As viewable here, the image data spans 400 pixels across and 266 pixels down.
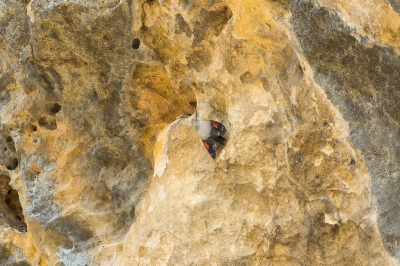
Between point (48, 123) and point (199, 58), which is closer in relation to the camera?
point (199, 58)

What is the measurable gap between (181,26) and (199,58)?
0.18m

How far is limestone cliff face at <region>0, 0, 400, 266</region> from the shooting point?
176 centimetres

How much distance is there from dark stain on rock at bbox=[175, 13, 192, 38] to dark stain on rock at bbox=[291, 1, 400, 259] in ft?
1.80

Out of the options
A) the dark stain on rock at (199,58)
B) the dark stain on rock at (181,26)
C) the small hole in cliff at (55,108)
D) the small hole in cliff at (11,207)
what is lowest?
the small hole in cliff at (11,207)

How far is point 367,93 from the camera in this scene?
1.75 m

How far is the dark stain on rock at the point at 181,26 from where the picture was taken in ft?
6.75

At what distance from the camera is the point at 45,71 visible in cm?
243

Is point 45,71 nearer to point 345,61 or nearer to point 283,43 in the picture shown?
point 283,43

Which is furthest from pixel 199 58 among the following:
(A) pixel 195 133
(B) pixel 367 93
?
(B) pixel 367 93

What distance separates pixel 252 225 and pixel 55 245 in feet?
4.44

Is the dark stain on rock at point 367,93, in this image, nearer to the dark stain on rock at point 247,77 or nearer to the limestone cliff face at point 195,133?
the limestone cliff face at point 195,133

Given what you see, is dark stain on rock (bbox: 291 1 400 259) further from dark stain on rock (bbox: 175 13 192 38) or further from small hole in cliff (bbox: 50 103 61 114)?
small hole in cliff (bbox: 50 103 61 114)

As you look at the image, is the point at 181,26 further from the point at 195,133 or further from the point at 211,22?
the point at 195,133

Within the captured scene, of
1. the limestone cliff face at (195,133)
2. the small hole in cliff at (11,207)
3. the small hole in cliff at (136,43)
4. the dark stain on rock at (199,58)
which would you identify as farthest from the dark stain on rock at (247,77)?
the small hole in cliff at (11,207)
